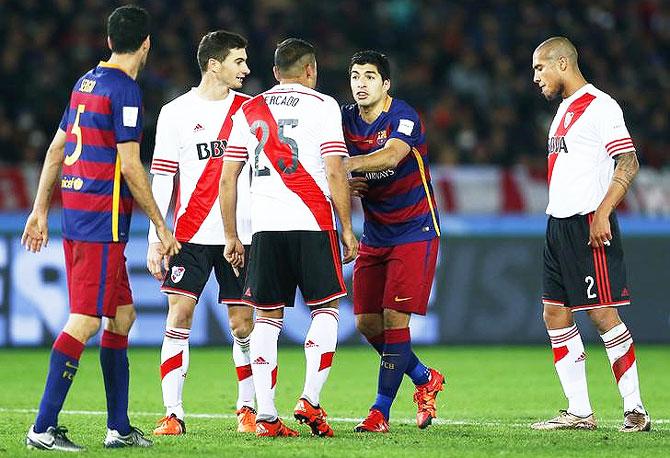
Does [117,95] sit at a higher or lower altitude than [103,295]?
higher

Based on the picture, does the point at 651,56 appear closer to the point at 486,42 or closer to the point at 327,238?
the point at 486,42

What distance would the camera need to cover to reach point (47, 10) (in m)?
19.3

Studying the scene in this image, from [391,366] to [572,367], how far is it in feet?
4.03

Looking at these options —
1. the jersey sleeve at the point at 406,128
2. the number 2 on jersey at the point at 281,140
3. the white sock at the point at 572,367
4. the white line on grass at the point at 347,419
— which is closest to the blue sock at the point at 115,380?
the number 2 on jersey at the point at 281,140

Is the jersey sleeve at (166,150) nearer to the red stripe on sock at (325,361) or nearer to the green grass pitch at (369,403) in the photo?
the red stripe on sock at (325,361)

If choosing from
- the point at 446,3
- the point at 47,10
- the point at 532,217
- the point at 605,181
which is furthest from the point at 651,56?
the point at 605,181

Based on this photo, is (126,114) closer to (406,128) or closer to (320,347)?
(320,347)

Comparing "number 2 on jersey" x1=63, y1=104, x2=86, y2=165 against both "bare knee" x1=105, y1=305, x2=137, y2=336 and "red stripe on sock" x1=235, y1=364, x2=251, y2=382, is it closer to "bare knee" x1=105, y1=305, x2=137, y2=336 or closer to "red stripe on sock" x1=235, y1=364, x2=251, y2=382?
"bare knee" x1=105, y1=305, x2=137, y2=336

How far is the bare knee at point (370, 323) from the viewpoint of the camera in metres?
8.66

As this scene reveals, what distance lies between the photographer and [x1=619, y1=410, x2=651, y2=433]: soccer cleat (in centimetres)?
815

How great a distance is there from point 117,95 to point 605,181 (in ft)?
10.7

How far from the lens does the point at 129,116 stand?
23.2 feet

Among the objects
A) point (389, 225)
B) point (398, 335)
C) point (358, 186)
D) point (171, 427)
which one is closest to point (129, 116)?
point (358, 186)

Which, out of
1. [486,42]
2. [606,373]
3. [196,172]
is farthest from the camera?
[486,42]
